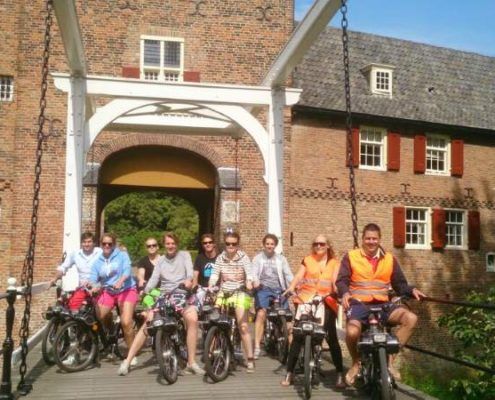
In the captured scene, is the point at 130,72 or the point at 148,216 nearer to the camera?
the point at 130,72

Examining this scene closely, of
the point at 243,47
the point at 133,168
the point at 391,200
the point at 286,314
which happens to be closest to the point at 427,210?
the point at 391,200

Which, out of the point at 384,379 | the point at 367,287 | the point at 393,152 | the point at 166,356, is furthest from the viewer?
the point at 393,152

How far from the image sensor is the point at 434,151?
2164cm

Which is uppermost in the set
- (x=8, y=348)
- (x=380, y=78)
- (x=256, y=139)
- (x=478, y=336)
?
(x=380, y=78)

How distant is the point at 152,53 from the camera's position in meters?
16.9

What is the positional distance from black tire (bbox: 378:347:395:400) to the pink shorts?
330 centimetres

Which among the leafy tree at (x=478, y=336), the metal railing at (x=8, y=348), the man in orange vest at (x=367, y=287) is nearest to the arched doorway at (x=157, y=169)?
the leafy tree at (x=478, y=336)

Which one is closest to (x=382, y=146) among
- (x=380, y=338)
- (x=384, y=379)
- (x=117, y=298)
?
(x=117, y=298)

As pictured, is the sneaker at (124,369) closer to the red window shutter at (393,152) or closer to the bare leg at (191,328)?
the bare leg at (191,328)

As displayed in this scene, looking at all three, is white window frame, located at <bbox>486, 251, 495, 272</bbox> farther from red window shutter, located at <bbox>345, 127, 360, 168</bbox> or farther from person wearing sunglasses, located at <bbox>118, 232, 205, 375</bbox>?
person wearing sunglasses, located at <bbox>118, 232, 205, 375</bbox>

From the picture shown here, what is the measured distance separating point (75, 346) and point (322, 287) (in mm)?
2855

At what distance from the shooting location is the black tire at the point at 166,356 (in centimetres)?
613

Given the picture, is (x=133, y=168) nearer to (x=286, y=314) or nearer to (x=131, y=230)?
(x=286, y=314)

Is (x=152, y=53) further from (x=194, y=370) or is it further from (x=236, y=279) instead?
(x=194, y=370)
